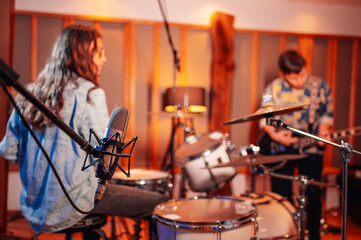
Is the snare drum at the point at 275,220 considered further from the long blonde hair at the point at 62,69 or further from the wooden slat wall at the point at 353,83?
the wooden slat wall at the point at 353,83

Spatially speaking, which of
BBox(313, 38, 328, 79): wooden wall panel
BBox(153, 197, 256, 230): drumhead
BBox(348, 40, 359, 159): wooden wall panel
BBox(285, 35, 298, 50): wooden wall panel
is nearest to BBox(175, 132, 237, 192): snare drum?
BBox(153, 197, 256, 230): drumhead

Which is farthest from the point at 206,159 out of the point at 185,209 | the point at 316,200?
the point at 316,200

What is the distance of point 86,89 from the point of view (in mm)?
1559

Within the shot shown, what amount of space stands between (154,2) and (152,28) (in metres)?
0.36

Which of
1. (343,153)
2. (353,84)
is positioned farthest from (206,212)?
(353,84)

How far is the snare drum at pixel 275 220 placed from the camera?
6.34 ft

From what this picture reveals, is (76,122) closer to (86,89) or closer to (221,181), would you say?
(86,89)

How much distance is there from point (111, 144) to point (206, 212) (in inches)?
40.6

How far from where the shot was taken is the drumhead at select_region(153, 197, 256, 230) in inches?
55.2

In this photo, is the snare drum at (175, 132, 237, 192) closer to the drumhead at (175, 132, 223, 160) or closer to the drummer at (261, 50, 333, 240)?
the drumhead at (175, 132, 223, 160)

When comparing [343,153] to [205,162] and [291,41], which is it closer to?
[205,162]

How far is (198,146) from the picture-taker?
2734 mm

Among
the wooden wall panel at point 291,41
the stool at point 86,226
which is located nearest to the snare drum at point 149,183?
the stool at point 86,226

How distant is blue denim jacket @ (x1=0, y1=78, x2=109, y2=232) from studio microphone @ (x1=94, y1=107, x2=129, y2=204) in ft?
1.83
